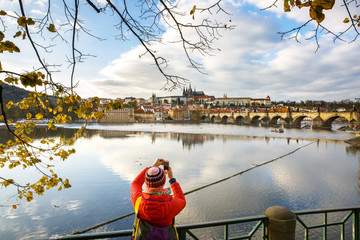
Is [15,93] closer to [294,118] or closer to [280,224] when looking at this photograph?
[280,224]

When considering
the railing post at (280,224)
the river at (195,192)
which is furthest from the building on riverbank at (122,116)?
the railing post at (280,224)

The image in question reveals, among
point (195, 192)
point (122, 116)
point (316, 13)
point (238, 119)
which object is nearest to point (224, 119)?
point (238, 119)

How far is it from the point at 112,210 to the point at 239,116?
81949 millimetres

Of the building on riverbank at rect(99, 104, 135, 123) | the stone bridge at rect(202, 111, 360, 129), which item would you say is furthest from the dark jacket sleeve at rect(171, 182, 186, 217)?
the building on riverbank at rect(99, 104, 135, 123)

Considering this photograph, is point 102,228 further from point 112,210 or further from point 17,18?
point 17,18

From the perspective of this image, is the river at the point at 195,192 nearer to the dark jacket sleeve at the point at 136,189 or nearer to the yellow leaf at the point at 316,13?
the dark jacket sleeve at the point at 136,189

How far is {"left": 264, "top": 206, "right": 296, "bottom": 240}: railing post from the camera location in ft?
8.30

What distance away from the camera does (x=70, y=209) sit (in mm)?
9516

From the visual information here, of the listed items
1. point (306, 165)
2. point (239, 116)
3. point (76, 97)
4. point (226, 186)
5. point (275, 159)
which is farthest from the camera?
point (239, 116)

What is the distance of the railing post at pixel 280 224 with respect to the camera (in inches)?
99.7

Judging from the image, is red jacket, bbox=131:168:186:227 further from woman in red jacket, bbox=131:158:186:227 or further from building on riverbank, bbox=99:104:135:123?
building on riverbank, bbox=99:104:135:123

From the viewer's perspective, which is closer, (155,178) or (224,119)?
(155,178)

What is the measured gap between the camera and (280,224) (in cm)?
253

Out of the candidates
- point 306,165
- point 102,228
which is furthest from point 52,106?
point 306,165
